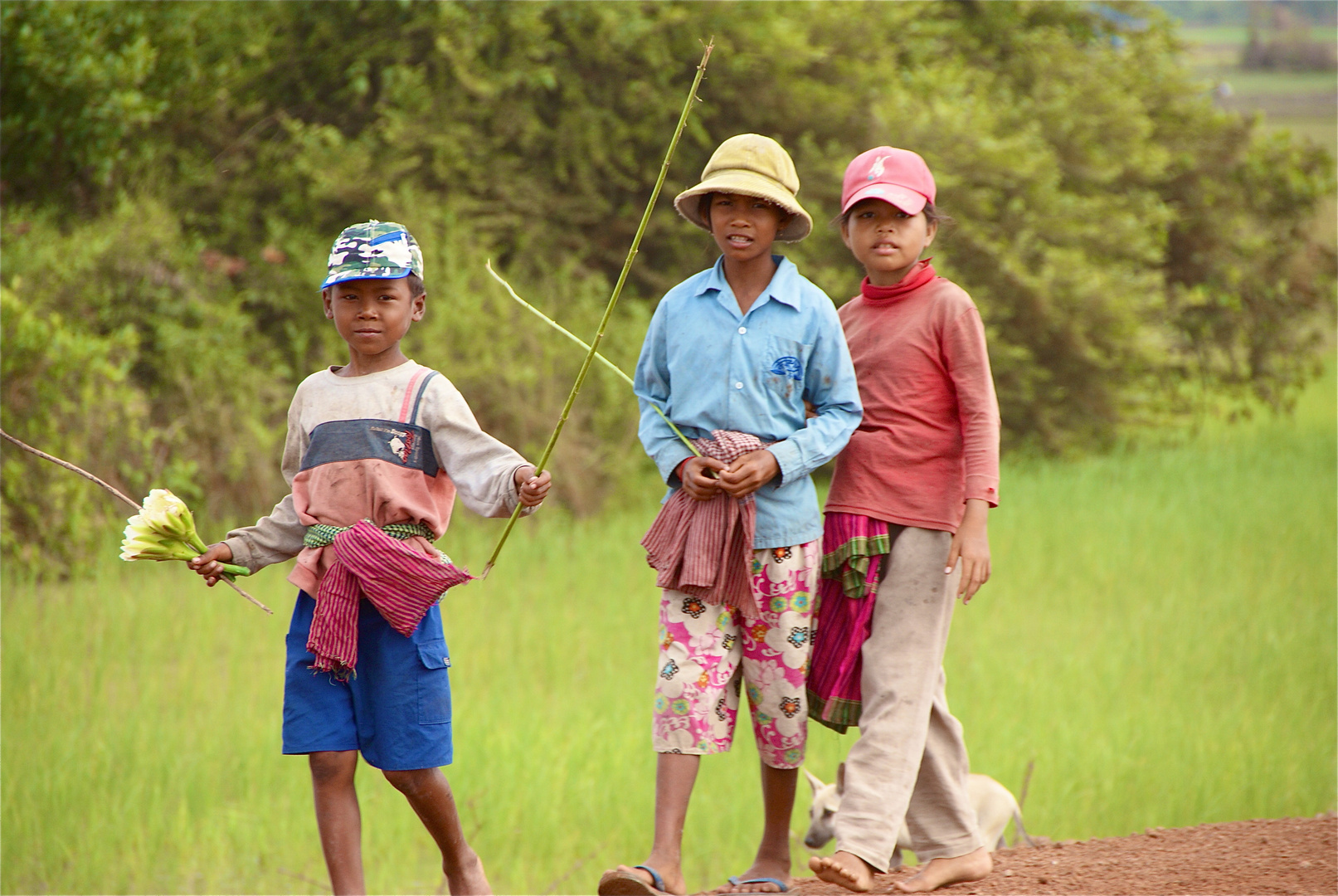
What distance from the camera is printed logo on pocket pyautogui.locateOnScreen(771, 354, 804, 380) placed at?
3.03 m

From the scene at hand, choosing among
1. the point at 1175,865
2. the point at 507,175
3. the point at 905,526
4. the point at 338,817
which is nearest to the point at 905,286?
the point at 905,526

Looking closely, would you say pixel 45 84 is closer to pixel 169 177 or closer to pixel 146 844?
pixel 169 177

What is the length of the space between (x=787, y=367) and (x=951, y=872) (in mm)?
1290

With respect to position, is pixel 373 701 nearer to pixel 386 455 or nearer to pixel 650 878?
pixel 386 455

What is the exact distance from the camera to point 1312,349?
13602 millimetres

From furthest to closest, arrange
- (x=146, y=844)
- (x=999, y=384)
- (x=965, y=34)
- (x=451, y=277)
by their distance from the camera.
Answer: (x=965, y=34), (x=999, y=384), (x=451, y=277), (x=146, y=844)

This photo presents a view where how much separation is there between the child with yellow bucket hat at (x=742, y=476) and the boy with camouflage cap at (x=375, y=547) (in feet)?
1.50

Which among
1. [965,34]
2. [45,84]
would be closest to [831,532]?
[45,84]

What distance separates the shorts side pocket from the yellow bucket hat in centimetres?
118

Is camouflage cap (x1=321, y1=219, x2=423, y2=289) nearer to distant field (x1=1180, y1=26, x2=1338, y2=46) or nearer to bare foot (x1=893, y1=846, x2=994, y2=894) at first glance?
bare foot (x1=893, y1=846, x2=994, y2=894)

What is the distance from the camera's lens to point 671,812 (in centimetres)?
293

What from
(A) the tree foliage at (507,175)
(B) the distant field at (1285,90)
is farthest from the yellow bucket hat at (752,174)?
(B) the distant field at (1285,90)

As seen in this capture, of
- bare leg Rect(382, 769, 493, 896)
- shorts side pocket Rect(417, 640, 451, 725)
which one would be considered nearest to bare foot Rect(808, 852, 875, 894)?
bare leg Rect(382, 769, 493, 896)

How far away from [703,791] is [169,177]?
20.4 feet
